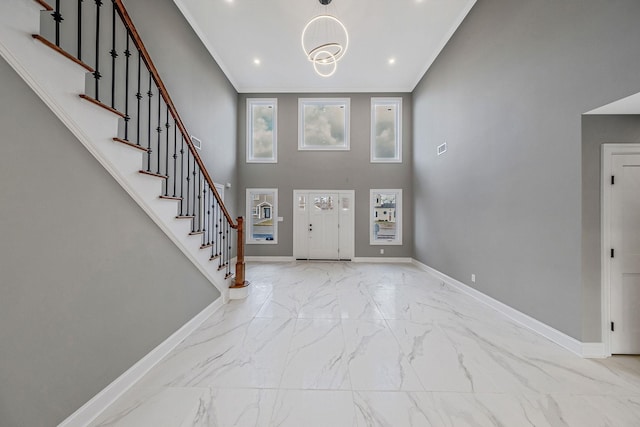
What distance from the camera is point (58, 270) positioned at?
1.48 m

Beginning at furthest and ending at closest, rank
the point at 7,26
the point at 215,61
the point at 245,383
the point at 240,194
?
the point at 240,194 → the point at 215,61 → the point at 245,383 → the point at 7,26

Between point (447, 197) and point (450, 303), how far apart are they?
215 centimetres

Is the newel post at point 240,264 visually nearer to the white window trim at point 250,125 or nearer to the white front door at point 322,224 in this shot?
the white front door at point 322,224

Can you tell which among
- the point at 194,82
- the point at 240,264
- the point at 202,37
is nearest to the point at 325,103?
the point at 202,37

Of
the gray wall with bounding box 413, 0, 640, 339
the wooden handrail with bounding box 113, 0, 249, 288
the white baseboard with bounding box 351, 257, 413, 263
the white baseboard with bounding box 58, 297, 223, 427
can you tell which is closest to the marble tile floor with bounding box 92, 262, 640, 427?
the white baseboard with bounding box 58, 297, 223, 427

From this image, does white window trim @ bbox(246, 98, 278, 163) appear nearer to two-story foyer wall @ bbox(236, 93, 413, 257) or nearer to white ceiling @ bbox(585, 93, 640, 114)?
two-story foyer wall @ bbox(236, 93, 413, 257)

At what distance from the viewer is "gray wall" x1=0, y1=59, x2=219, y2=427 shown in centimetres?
125

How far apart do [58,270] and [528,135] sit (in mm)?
4585

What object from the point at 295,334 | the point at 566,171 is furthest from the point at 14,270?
the point at 566,171

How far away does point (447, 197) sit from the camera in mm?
4922

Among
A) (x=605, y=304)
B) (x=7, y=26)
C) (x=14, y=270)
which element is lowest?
(x=605, y=304)

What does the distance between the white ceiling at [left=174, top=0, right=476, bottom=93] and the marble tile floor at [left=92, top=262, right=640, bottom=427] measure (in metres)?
4.99

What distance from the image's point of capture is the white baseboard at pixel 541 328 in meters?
2.38

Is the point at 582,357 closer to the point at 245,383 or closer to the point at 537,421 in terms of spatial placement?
the point at 537,421
